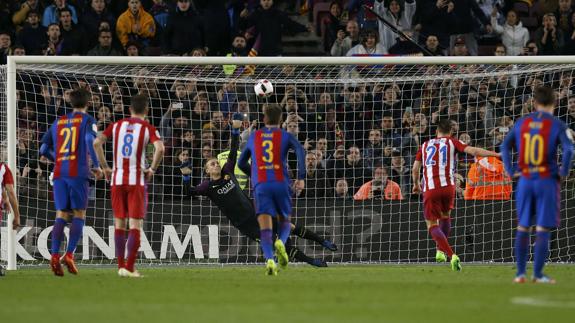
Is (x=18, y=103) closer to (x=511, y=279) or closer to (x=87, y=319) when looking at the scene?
(x=511, y=279)

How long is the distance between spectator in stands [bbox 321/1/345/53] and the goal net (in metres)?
3.20

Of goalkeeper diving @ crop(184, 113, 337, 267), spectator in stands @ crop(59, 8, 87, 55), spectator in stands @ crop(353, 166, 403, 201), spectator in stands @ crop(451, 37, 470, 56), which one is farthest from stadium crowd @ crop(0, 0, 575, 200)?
spectator in stands @ crop(451, 37, 470, 56)

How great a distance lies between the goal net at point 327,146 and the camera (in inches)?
698

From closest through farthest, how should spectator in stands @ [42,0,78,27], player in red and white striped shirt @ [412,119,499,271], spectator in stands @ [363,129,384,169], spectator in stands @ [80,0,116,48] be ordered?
player in red and white striped shirt @ [412,119,499,271] → spectator in stands @ [363,129,384,169] → spectator in stands @ [80,0,116,48] → spectator in stands @ [42,0,78,27]

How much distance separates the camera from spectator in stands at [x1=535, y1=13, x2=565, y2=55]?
70.1 feet

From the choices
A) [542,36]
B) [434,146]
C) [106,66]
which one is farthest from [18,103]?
[542,36]

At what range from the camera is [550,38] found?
21422mm

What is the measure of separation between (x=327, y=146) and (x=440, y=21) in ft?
15.1

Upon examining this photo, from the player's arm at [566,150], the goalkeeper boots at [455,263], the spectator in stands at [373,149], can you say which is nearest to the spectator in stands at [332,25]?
the spectator in stands at [373,149]

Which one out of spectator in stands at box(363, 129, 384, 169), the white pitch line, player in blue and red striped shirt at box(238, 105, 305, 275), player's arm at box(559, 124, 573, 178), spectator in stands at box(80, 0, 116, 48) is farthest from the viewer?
spectator in stands at box(80, 0, 116, 48)

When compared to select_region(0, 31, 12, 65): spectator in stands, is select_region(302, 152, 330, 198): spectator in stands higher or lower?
lower

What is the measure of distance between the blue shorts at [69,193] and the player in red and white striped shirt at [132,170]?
0.77m

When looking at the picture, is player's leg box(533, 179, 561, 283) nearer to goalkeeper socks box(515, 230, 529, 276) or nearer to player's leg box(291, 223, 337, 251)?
goalkeeper socks box(515, 230, 529, 276)

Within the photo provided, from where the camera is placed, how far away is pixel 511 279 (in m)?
12.6
